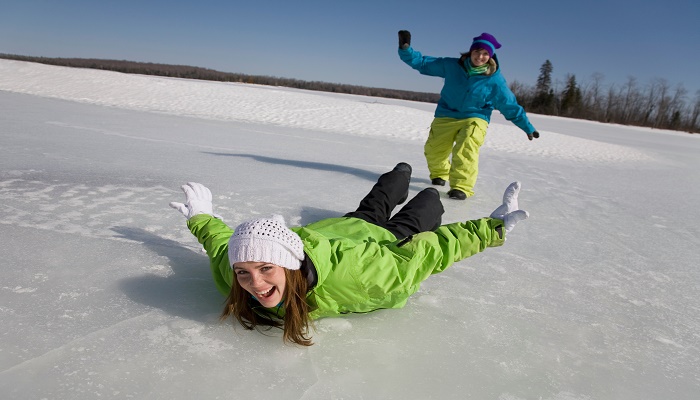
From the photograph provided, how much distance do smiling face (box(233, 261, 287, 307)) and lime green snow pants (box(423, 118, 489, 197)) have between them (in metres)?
2.97

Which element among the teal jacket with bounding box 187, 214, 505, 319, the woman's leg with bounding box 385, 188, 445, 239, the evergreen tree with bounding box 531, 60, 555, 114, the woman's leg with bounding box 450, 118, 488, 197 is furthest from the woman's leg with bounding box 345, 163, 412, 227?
the evergreen tree with bounding box 531, 60, 555, 114

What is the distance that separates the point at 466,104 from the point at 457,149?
1.41ft

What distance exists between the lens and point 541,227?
3.54 metres

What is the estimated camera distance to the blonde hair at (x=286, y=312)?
1.67 metres

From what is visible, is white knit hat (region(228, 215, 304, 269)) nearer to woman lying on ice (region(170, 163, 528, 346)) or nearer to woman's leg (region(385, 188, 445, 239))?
woman lying on ice (region(170, 163, 528, 346))

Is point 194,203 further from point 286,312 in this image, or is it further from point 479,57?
point 479,57

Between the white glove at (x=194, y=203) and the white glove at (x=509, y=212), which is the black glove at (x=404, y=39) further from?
the white glove at (x=194, y=203)

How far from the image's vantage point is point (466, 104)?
4445 mm

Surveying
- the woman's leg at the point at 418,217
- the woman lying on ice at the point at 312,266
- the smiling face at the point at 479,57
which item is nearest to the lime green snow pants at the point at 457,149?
the smiling face at the point at 479,57

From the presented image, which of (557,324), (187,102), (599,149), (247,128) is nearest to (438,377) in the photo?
(557,324)

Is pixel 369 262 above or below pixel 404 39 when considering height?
below

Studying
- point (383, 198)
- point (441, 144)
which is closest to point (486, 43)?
point (441, 144)

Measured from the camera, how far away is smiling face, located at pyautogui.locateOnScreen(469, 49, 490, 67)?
4215 mm

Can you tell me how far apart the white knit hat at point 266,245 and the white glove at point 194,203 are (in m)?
0.76
